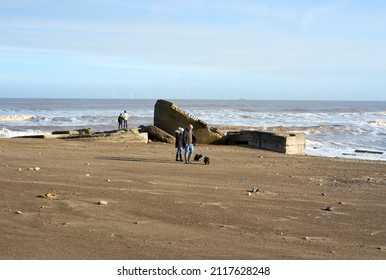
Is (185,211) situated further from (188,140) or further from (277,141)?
(277,141)

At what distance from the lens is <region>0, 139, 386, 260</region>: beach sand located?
775 centimetres

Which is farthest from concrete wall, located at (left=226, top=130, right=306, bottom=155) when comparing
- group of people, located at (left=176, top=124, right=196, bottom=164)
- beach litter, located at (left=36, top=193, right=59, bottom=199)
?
beach litter, located at (left=36, top=193, right=59, bottom=199)

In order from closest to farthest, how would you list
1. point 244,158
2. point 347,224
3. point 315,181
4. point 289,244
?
point 289,244 < point 347,224 < point 315,181 < point 244,158

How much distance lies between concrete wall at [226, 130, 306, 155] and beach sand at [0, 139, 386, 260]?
5.99 metres

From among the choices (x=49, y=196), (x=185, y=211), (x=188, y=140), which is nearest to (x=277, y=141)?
(x=188, y=140)

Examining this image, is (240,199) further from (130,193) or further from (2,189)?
(2,189)

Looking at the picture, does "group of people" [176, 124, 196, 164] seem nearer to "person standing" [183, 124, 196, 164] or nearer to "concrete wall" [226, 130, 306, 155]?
"person standing" [183, 124, 196, 164]

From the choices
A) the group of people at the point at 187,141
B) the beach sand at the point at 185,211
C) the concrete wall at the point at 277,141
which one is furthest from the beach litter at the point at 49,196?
the concrete wall at the point at 277,141

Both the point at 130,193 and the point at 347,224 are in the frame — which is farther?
the point at 130,193

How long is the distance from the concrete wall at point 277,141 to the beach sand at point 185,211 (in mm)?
5985
